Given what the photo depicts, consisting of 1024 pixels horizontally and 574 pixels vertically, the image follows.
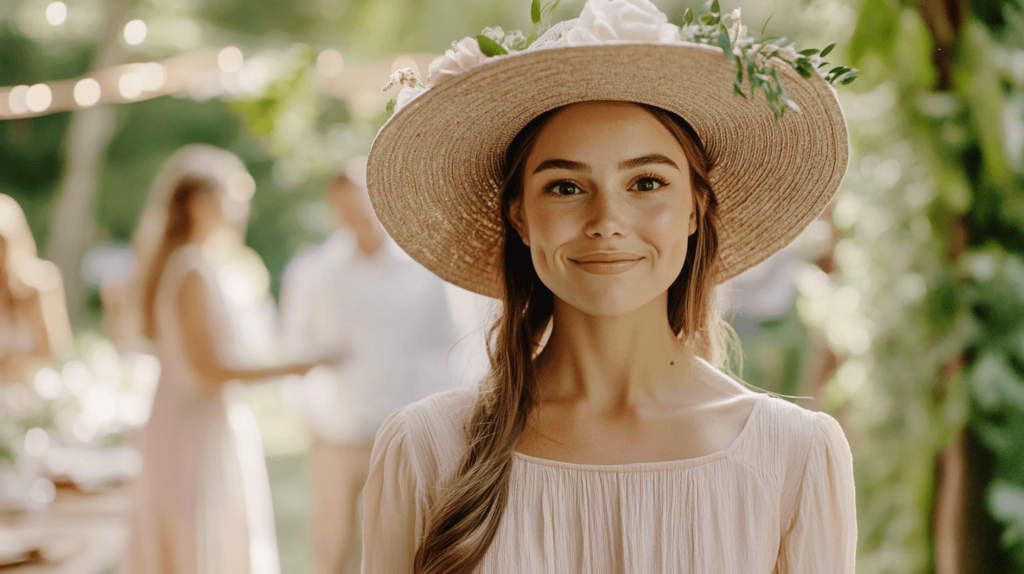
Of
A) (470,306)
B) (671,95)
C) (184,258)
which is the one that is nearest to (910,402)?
A: (671,95)

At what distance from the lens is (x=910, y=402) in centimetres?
243

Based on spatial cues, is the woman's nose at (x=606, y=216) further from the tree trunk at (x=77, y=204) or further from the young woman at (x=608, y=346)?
the tree trunk at (x=77, y=204)

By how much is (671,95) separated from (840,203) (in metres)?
1.65

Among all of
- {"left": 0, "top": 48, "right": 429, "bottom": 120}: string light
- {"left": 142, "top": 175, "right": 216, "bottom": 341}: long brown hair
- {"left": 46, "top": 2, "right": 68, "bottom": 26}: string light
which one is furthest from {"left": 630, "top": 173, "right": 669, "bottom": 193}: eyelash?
{"left": 0, "top": 48, "right": 429, "bottom": 120}: string light

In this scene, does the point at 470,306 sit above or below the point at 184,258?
below

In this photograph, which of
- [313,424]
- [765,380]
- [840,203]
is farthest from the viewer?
[765,380]

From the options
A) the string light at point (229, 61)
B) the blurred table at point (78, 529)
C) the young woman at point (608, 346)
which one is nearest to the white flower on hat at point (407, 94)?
the young woman at point (608, 346)

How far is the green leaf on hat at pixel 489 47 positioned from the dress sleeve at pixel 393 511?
2.05ft

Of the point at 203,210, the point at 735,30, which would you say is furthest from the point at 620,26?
the point at 203,210

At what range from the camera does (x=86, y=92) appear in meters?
5.00

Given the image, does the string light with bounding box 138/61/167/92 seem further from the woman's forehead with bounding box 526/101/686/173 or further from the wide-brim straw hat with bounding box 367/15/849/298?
the woman's forehead with bounding box 526/101/686/173

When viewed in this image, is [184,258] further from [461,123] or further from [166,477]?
[461,123]

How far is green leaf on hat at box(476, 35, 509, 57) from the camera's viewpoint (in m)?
1.18

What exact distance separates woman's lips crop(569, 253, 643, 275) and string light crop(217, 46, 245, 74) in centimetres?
428
